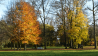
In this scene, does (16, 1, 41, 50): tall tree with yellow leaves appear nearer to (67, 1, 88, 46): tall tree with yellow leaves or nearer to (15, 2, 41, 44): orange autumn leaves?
(15, 2, 41, 44): orange autumn leaves

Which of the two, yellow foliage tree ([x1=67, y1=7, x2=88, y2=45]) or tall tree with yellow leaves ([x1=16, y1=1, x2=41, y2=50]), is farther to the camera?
yellow foliage tree ([x1=67, y1=7, x2=88, y2=45])

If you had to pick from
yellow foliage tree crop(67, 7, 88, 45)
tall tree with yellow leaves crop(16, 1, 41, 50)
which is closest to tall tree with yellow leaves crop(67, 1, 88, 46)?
yellow foliage tree crop(67, 7, 88, 45)

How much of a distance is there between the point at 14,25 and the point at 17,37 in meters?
2.93

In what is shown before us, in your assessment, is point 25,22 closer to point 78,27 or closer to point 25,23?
point 25,23

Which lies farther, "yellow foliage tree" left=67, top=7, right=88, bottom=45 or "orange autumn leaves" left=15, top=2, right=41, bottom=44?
"yellow foliage tree" left=67, top=7, right=88, bottom=45

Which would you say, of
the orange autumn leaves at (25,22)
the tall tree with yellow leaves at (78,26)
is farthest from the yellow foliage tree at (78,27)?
the orange autumn leaves at (25,22)

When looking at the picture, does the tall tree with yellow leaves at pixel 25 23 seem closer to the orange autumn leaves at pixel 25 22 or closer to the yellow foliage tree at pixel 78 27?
the orange autumn leaves at pixel 25 22

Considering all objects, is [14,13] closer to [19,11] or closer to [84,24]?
[19,11]

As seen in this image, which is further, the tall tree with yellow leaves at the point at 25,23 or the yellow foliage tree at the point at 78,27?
the yellow foliage tree at the point at 78,27

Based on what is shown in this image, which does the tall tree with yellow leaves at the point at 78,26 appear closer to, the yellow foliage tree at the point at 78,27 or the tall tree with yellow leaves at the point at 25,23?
the yellow foliage tree at the point at 78,27

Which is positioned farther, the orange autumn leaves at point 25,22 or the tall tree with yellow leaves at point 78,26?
the tall tree with yellow leaves at point 78,26

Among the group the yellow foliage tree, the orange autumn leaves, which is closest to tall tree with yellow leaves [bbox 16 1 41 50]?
the orange autumn leaves

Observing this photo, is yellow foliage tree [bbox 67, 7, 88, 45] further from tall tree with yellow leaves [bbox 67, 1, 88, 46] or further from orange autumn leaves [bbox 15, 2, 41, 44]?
orange autumn leaves [bbox 15, 2, 41, 44]

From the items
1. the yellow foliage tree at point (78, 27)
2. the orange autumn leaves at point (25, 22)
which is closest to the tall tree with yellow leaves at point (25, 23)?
the orange autumn leaves at point (25, 22)
